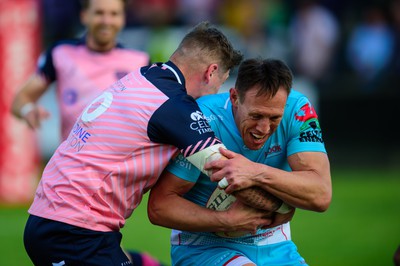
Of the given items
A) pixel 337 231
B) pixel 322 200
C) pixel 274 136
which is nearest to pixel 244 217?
pixel 322 200

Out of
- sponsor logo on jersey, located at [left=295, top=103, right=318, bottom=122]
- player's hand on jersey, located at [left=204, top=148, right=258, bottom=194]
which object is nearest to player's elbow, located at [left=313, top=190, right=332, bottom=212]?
player's hand on jersey, located at [left=204, top=148, right=258, bottom=194]

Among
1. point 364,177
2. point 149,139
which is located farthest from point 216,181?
point 364,177

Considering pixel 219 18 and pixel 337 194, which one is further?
pixel 219 18

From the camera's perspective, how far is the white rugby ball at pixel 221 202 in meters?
5.54

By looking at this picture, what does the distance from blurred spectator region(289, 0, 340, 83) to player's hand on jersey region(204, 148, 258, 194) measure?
40.3 ft

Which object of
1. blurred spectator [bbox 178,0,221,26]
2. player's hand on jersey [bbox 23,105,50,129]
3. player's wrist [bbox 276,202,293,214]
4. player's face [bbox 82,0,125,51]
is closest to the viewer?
player's wrist [bbox 276,202,293,214]

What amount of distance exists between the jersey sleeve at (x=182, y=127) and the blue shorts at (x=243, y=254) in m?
0.87

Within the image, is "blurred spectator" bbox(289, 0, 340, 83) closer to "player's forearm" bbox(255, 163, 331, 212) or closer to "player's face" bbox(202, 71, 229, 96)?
"player's face" bbox(202, 71, 229, 96)

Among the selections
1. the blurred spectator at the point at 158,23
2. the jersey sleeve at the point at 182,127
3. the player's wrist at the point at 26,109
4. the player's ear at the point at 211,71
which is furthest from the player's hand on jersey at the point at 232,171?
the blurred spectator at the point at 158,23

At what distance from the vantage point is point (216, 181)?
5098 mm

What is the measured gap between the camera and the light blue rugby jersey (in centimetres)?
546

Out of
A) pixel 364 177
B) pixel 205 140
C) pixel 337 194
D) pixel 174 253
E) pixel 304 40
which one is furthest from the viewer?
pixel 304 40

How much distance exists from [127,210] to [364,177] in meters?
10.8

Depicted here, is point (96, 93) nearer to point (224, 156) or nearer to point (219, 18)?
point (224, 156)
